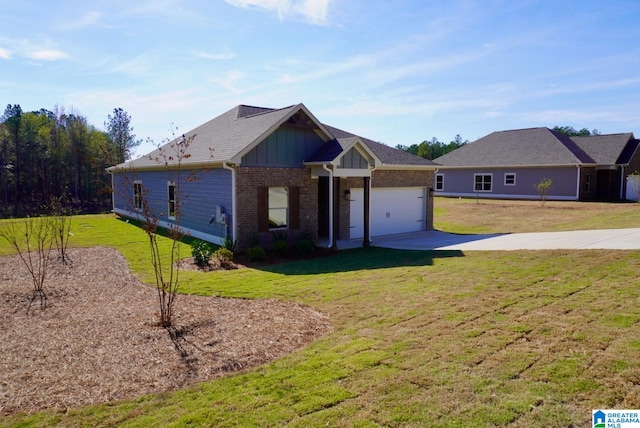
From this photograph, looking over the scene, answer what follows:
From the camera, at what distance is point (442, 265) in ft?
34.9

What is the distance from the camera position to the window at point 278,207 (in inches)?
567

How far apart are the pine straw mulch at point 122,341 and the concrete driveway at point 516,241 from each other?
7.77m

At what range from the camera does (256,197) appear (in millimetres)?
13867

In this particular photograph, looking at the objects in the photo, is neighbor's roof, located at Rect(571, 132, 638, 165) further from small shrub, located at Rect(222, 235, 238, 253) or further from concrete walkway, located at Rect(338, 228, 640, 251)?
small shrub, located at Rect(222, 235, 238, 253)

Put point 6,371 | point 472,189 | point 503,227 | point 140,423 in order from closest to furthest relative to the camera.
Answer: point 140,423
point 6,371
point 503,227
point 472,189

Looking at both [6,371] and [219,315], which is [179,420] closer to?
[6,371]

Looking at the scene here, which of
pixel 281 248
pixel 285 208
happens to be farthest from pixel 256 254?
pixel 285 208

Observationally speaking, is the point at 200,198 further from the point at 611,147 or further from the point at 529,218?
the point at 611,147

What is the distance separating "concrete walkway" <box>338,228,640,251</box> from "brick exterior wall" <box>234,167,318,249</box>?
152cm

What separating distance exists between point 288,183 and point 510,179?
25.5m

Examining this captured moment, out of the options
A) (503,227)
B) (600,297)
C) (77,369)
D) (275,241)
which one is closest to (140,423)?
(77,369)

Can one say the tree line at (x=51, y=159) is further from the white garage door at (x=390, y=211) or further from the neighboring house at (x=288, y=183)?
the white garage door at (x=390, y=211)

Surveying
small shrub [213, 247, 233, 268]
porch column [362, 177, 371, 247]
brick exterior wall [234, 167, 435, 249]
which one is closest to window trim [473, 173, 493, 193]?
brick exterior wall [234, 167, 435, 249]

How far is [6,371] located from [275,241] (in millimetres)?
9430
